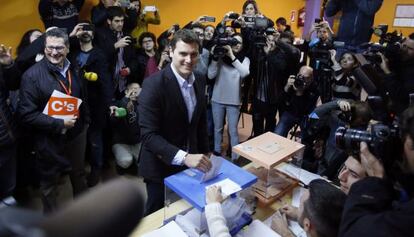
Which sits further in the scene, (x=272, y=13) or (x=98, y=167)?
(x=272, y=13)

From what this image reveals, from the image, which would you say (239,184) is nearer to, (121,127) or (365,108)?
(365,108)

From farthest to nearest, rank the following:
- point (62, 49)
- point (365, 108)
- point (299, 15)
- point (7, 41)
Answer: point (299, 15) → point (7, 41) → point (365, 108) → point (62, 49)

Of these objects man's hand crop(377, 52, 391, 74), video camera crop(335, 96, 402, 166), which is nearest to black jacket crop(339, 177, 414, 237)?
video camera crop(335, 96, 402, 166)

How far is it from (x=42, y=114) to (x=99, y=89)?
2.85 ft

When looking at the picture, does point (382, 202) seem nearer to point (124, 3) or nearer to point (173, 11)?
point (124, 3)

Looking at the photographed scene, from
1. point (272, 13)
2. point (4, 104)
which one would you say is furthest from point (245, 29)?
point (272, 13)

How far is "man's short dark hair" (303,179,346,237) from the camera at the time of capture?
112cm

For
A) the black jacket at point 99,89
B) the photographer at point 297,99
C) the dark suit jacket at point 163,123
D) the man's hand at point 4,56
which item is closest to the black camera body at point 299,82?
the photographer at point 297,99

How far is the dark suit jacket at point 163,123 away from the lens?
5.52 ft

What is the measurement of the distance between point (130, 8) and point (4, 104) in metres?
1.90

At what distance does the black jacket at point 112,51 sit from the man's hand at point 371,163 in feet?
8.23

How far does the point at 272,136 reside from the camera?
1.95 metres

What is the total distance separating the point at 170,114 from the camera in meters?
1.75

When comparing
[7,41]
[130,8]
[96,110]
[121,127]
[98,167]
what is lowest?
[98,167]
